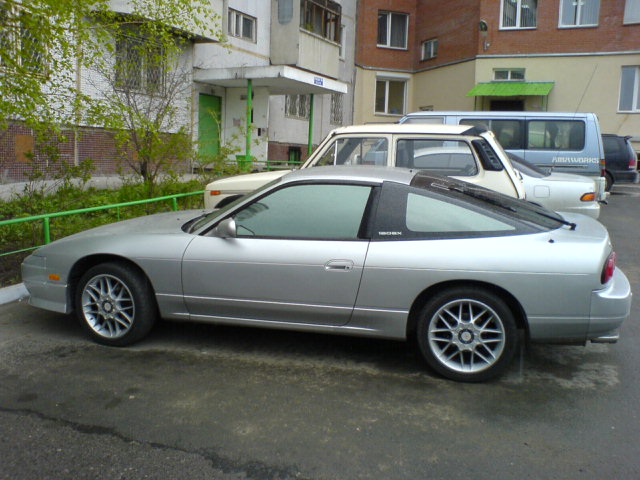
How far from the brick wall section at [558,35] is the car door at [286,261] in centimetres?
2383

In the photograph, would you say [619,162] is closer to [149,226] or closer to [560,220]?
[560,220]

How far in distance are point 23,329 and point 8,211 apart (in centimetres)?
434

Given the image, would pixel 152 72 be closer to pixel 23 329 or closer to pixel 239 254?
pixel 23 329

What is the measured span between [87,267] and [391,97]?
27.6 metres

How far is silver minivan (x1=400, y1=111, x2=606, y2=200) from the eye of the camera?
12766 millimetres

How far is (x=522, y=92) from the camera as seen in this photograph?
2517cm

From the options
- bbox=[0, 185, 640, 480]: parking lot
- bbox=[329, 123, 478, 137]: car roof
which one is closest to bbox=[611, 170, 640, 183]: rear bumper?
bbox=[329, 123, 478, 137]: car roof

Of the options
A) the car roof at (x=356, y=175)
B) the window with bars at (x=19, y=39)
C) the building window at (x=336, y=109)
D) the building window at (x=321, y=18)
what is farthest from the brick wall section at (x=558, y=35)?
the car roof at (x=356, y=175)

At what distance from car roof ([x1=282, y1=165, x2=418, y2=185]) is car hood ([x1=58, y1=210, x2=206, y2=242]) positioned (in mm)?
1112

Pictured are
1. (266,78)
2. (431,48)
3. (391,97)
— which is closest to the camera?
(266,78)

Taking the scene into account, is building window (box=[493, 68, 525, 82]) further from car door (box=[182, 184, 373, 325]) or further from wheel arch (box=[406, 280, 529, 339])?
wheel arch (box=[406, 280, 529, 339])

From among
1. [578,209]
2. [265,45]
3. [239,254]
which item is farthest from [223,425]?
[265,45]

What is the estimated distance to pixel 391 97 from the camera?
31.1m

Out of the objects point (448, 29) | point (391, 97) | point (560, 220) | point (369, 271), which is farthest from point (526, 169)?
point (391, 97)
